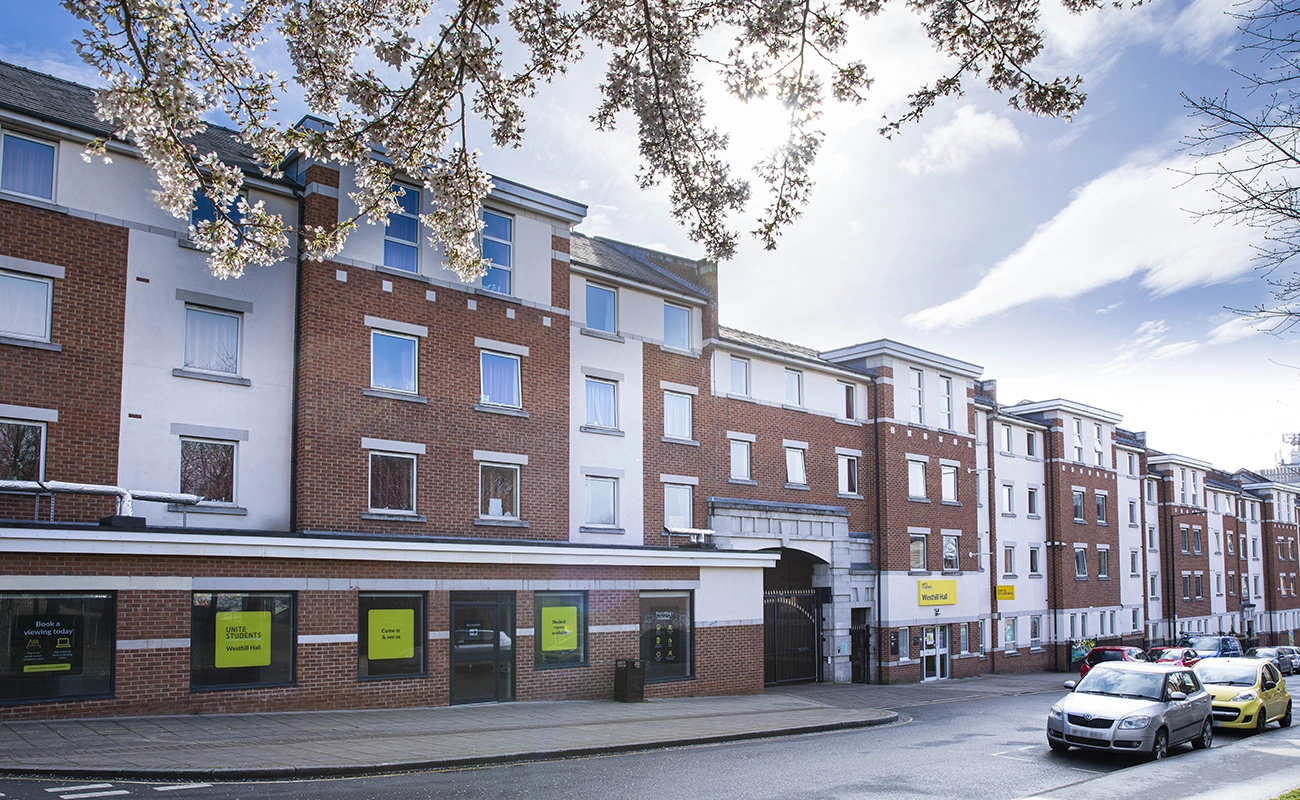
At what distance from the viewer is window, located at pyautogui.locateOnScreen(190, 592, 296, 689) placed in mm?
17453

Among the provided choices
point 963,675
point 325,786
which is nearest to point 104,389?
point 325,786

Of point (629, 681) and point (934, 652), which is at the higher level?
point (629, 681)

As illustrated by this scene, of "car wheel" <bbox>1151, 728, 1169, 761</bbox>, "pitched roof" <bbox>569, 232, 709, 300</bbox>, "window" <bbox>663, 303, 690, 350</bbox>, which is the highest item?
"pitched roof" <bbox>569, 232, 709, 300</bbox>

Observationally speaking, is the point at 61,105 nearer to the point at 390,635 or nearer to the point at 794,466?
the point at 390,635

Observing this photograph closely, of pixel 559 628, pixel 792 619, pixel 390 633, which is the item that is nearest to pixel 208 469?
pixel 390 633

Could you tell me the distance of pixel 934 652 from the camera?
3719cm

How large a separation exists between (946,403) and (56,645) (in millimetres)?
31605

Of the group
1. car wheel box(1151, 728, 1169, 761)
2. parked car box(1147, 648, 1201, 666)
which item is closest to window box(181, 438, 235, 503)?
car wheel box(1151, 728, 1169, 761)

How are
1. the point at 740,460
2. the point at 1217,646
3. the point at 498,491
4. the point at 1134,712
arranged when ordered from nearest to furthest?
the point at 1134,712 < the point at 498,491 < the point at 740,460 < the point at 1217,646

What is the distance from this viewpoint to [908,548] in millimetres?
36312

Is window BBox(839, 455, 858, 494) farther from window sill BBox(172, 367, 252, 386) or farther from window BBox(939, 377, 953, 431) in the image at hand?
window sill BBox(172, 367, 252, 386)

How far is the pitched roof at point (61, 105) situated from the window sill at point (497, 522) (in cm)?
883

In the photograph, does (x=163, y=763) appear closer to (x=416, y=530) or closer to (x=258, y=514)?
(x=258, y=514)

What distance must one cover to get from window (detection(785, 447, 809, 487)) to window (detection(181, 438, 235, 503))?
17759mm
